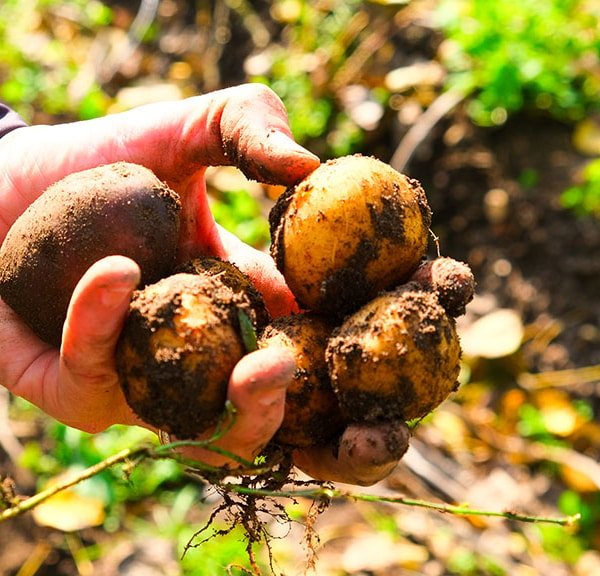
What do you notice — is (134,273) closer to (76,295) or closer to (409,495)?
(76,295)

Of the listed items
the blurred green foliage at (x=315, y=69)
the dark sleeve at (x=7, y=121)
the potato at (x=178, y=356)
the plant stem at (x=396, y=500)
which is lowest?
the blurred green foliage at (x=315, y=69)

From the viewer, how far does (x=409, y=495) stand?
3.42m

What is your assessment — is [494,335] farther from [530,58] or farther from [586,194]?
[530,58]

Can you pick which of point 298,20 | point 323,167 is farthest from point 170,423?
point 298,20

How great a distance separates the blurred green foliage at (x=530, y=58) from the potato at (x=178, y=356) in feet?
8.76

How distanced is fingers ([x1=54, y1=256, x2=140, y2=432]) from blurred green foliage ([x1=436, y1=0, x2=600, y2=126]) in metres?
2.72

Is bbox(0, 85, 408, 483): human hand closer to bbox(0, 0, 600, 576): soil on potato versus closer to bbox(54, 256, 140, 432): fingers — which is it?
bbox(54, 256, 140, 432): fingers

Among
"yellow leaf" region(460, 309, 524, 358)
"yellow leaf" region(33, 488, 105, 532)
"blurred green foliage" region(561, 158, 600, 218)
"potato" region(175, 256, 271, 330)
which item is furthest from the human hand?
"blurred green foliage" region(561, 158, 600, 218)

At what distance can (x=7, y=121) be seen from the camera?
286cm

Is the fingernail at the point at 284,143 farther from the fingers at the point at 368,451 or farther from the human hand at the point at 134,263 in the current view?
the fingers at the point at 368,451

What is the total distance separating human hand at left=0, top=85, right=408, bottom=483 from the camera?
5.39ft

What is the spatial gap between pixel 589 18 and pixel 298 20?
78.0 inches

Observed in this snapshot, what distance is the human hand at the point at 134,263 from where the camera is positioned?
5.39 ft

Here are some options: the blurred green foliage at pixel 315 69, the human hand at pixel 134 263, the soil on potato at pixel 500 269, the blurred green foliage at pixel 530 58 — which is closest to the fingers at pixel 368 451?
the human hand at pixel 134 263
